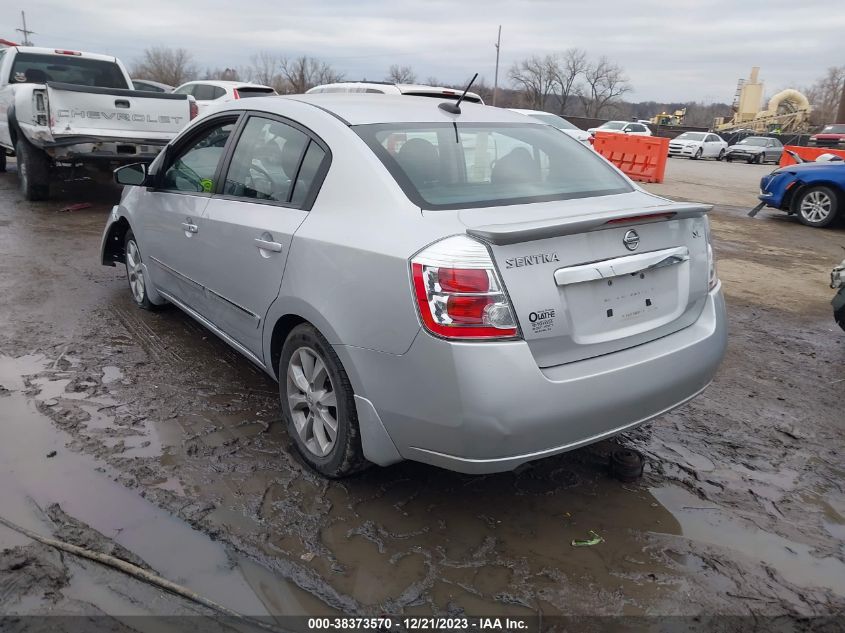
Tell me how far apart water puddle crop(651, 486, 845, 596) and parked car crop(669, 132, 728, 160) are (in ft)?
117

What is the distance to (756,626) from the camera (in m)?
2.37

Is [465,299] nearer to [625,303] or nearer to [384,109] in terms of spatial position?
[625,303]

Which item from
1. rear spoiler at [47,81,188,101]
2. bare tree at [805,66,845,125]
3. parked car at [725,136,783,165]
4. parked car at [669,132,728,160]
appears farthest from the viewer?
bare tree at [805,66,845,125]

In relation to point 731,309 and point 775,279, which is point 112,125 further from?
point 775,279

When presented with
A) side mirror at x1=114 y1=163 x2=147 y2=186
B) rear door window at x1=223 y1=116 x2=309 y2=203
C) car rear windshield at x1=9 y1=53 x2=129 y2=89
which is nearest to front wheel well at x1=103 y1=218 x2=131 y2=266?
side mirror at x1=114 y1=163 x2=147 y2=186

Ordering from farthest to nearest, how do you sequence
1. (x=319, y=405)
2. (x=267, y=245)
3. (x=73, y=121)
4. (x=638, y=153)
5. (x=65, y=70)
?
(x=638, y=153) < (x=65, y=70) < (x=73, y=121) < (x=267, y=245) < (x=319, y=405)

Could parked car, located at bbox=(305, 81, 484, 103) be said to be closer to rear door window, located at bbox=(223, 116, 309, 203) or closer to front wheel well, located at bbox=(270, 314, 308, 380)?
rear door window, located at bbox=(223, 116, 309, 203)

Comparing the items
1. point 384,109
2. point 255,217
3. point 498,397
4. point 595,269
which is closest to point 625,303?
point 595,269

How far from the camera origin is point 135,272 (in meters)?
5.41

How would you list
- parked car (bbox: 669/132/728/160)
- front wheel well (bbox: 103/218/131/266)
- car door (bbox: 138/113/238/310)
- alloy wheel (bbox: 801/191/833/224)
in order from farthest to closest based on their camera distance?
parked car (bbox: 669/132/728/160)
alloy wheel (bbox: 801/191/833/224)
front wheel well (bbox: 103/218/131/266)
car door (bbox: 138/113/238/310)

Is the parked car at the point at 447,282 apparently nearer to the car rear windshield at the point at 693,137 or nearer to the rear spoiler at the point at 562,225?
the rear spoiler at the point at 562,225

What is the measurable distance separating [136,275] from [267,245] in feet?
8.63

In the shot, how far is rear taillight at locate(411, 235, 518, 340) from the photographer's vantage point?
7.98ft

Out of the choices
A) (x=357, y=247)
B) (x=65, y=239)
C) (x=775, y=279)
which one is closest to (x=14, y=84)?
(x=65, y=239)
